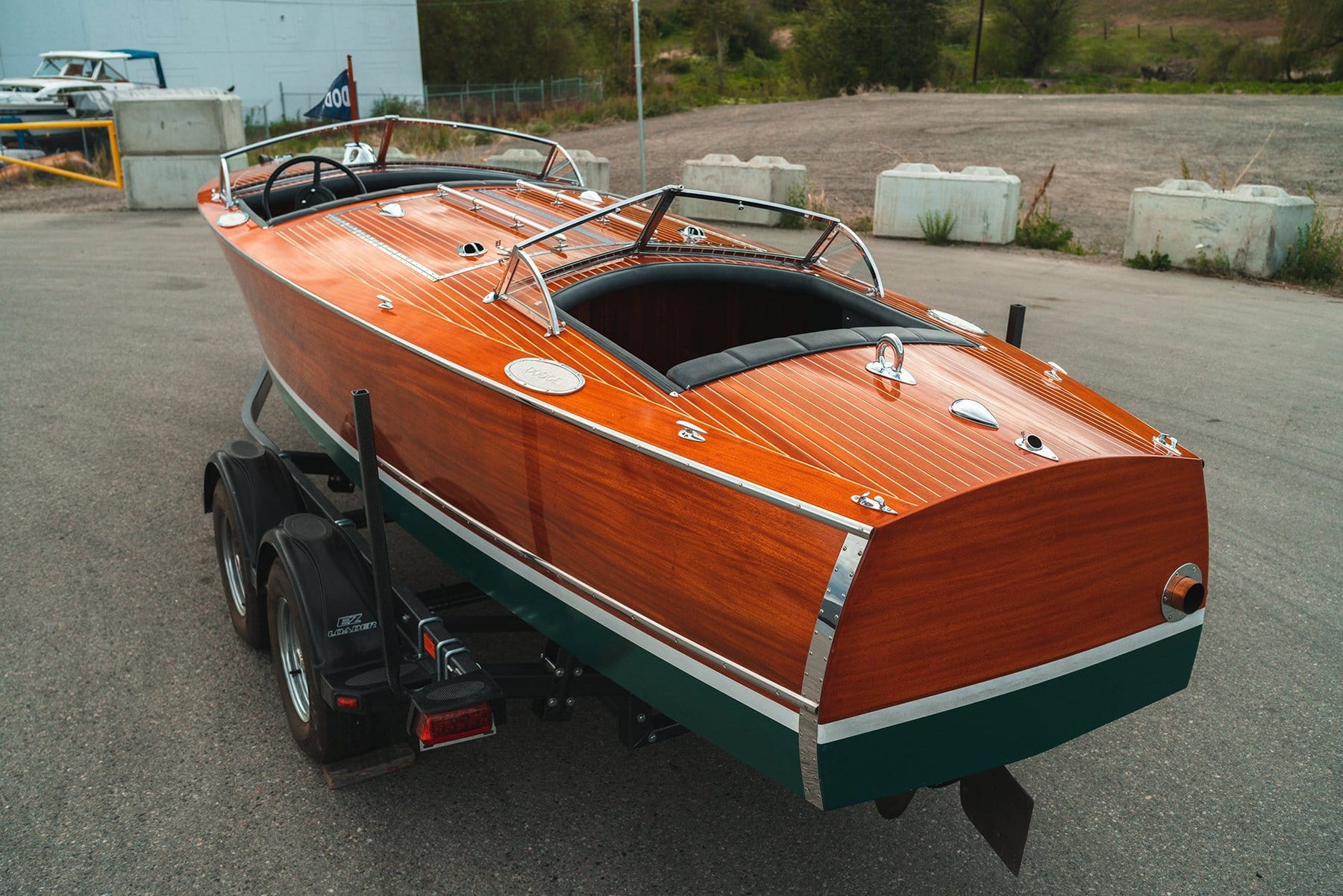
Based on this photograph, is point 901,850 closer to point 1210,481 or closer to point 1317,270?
point 1210,481

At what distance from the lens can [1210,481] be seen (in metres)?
4.93

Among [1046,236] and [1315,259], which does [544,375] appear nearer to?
[1315,259]

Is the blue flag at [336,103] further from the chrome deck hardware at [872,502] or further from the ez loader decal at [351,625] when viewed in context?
the chrome deck hardware at [872,502]

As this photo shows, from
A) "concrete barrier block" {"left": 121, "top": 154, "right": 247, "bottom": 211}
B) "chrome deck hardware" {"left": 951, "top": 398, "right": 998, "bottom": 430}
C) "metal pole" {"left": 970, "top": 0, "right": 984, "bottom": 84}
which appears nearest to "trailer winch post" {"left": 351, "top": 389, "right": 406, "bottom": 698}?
"chrome deck hardware" {"left": 951, "top": 398, "right": 998, "bottom": 430}

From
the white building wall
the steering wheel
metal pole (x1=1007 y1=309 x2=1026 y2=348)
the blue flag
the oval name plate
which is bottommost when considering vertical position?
metal pole (x1=1007 y1=309 x2=1026 y2=348)

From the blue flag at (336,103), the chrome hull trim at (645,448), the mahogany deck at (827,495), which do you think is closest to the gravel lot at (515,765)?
the mahogany deck at (827,495)

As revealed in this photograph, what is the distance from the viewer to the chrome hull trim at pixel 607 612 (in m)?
2.07

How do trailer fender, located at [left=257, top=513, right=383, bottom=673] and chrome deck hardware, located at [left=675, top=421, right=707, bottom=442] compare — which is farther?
trailer fender, located at [left=257, top=513, right=383, bottom=673]

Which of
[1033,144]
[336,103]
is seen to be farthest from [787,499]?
[1033,144]

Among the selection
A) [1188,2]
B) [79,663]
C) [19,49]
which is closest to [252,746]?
[79,663]

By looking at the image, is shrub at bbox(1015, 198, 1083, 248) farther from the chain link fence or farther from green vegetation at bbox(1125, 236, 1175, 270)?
the chain link fence

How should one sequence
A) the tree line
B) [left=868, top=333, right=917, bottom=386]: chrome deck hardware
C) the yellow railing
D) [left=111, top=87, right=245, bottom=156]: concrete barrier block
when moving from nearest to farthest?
1. [left=868, top=333, right=917, bottom=386]: chrome deck hardware
2. [left=111, top=87, right=245, bottom=156]: concrete barrier block
3. the yellow railing
4. the tree line

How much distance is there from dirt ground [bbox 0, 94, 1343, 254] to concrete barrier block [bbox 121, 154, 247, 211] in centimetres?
62

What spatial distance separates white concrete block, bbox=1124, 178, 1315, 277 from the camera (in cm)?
949
